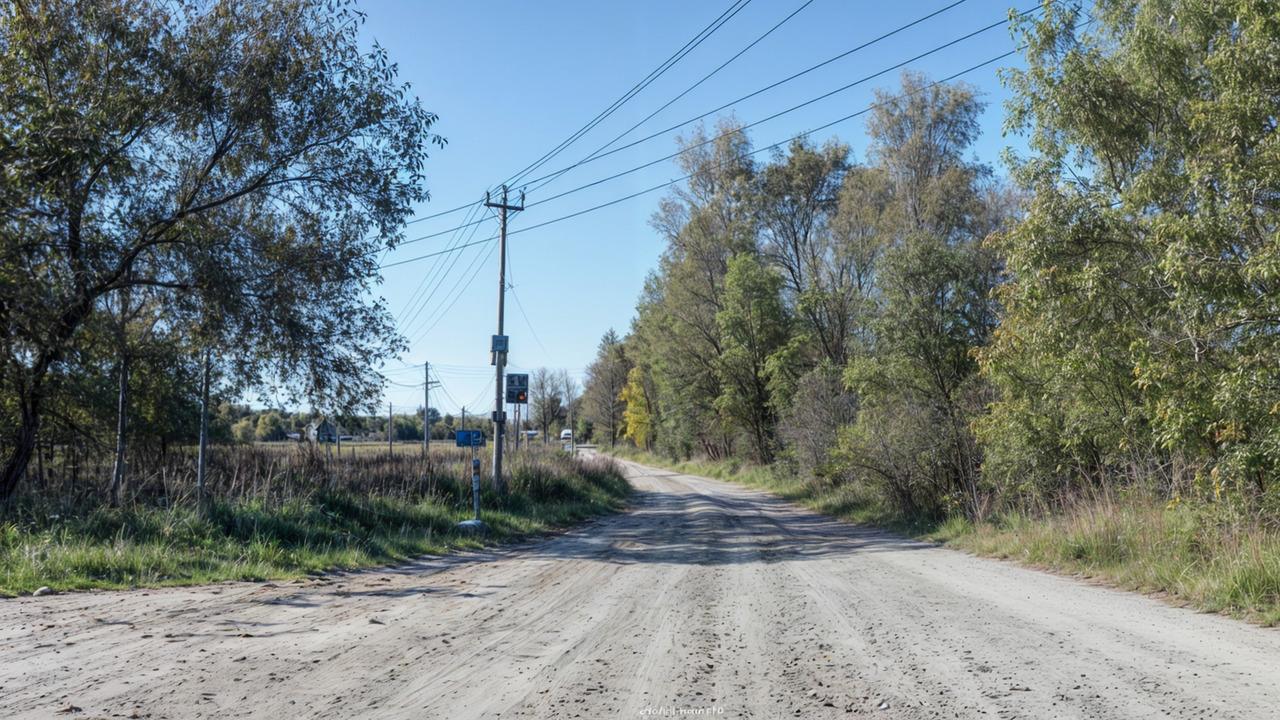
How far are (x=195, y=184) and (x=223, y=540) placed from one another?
6.60 metres

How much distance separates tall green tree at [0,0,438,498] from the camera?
12.1 meters

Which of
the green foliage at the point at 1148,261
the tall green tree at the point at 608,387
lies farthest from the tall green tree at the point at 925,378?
the tall green tree at the point at 608,387

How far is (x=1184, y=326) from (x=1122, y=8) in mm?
5797

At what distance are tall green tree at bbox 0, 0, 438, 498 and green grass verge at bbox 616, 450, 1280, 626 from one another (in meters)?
12.2

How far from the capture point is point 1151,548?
10.1 m

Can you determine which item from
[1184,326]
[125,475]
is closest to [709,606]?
[1184,326]

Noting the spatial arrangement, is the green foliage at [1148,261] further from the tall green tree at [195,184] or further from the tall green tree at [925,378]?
the tall green tree at [195,184]

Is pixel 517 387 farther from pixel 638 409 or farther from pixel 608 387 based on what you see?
pixel 608 387

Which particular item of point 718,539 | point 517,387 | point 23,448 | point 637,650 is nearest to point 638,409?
point 517,387

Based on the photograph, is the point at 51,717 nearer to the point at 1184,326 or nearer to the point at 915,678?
the point at 915,678

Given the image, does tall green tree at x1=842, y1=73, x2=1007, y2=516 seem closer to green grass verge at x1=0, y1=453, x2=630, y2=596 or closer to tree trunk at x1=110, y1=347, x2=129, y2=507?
green grass verge at x1=0, y1=453, x2=630, y2=596

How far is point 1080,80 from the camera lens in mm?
11938

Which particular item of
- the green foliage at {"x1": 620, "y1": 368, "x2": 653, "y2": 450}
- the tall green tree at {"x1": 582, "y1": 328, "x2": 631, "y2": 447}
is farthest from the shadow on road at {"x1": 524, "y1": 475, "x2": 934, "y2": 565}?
the tall green tree at {"x1": 582, "y1": 328, "x2": 631, "y2": 447}

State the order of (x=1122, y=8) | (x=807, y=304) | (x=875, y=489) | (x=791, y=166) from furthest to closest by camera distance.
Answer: (x=791, y=166) < (x=807, y=304) < (x=875, y=489) < (x=1122, y=8)
